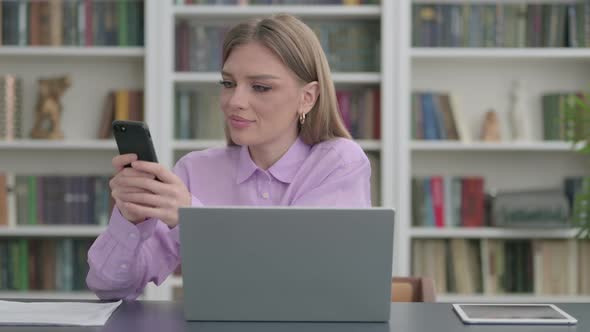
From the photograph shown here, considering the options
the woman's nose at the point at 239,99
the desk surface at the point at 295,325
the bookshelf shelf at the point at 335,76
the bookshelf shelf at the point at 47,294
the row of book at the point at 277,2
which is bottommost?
the bookshelf shelf at the point at 47,294

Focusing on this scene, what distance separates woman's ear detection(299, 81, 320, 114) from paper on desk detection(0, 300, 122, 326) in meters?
0.64

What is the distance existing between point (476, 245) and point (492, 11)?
1.02m

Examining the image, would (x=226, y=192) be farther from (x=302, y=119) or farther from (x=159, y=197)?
(x=159, y=197)

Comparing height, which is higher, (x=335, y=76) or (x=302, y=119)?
(x=335, y=76)

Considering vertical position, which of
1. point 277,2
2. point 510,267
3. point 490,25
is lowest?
point 510,267

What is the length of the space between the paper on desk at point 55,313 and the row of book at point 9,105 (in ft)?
6.91

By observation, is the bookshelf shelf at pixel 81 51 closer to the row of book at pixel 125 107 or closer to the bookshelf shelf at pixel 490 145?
the row of book at pixel 125 107

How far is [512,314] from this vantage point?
1254 millimetres

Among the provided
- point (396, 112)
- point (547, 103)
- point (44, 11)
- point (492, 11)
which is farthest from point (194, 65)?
point (547, 103)

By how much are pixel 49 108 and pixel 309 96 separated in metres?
1.92

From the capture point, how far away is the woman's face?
1599mm

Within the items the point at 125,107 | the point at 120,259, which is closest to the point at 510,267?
the point at 125,107

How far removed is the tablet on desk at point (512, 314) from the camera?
1.20 metres

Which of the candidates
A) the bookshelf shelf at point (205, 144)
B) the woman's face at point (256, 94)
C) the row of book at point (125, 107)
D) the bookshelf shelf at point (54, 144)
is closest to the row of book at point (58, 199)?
the bookshelf shelf at point (54, 144)
